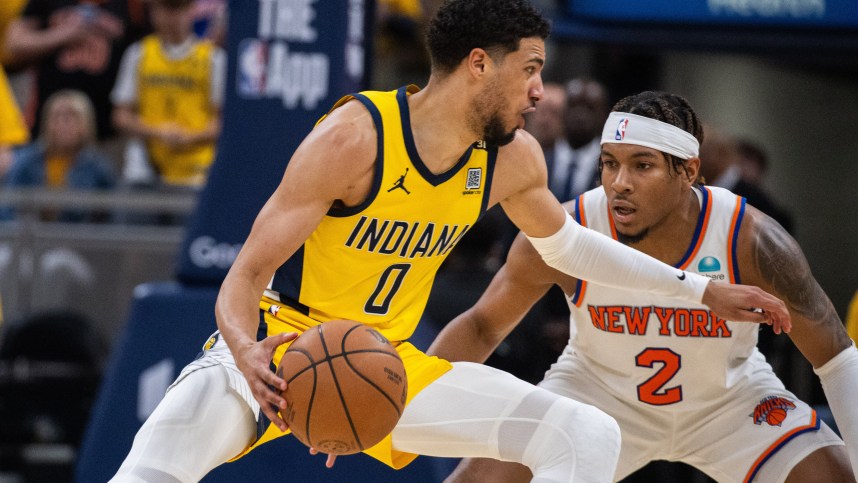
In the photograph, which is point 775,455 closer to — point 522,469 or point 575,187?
point 522,469

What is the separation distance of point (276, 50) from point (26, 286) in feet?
8.78

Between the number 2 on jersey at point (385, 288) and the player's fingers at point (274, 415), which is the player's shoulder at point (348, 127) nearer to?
the number 2 on jersey at point (385, 288)

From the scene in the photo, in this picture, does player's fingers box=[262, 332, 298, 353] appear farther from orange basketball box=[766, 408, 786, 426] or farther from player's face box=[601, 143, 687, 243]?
orange basketball box=[766, 408, 786, 426]

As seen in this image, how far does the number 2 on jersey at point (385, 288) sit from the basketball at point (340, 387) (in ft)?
1.56

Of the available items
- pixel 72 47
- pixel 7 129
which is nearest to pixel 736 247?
pixel 7 129

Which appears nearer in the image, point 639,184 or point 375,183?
point 375,183

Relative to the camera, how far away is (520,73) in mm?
4344

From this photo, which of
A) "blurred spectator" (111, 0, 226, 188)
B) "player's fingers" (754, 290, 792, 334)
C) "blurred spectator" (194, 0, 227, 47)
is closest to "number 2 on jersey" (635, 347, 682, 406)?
"player's fingers" (754, 290, 792, 334)

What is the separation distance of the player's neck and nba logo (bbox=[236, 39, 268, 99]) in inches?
75.5

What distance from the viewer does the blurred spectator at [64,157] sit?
27.9ft

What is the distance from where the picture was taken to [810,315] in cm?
468

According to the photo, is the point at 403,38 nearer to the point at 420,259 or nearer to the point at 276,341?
the point at 420,259

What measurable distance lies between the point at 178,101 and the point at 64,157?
2.84 ft

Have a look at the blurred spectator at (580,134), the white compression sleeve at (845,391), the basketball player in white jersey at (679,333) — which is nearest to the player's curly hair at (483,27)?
the basketball player in white jersey at (679,333)
